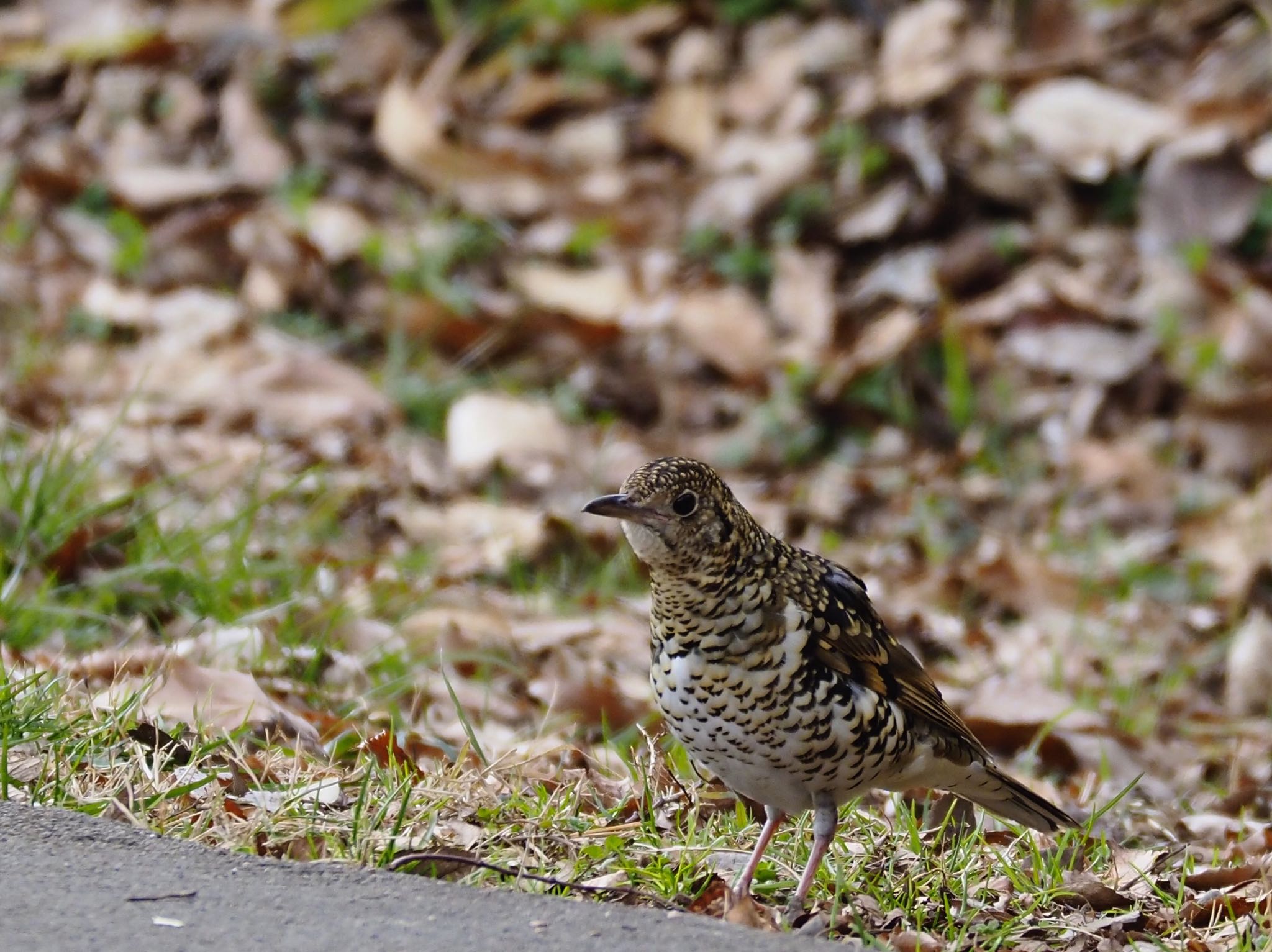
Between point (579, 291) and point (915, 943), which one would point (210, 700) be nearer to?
point (915, 943)

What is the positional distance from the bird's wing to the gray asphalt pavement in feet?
2.64

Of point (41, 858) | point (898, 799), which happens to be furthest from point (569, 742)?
point (41, 858)

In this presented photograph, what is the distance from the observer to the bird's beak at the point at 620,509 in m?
3.68

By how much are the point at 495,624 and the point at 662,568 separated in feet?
6.74

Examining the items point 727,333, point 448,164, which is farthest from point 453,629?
point 448,164

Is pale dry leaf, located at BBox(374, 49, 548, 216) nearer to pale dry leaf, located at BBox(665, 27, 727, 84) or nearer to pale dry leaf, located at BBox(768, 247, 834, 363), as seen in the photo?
pale dry leaf, located at BBox(665, 27, 727, 84)

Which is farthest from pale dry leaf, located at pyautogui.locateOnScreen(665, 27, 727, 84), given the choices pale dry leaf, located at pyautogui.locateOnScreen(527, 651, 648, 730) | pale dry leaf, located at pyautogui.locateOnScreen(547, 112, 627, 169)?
pale dry leaf, located at pyautogui.locateOnScreen(527, 651, 648, 730)

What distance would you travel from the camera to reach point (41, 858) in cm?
337

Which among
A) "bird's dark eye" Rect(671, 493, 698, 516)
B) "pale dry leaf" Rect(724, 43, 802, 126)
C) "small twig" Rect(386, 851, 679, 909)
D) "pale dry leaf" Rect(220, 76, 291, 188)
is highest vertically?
"pale dry leaf" Rect(724, 43, 802, 126)

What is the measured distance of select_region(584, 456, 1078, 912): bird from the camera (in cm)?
373

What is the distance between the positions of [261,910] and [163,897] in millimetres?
178

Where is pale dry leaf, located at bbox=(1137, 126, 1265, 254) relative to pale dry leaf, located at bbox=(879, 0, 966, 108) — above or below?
below

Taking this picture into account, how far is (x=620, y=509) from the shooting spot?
12.2 ft

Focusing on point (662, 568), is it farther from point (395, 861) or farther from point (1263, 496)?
point (1263, 496)
